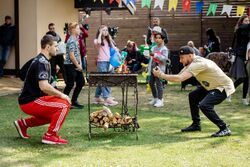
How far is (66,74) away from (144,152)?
3.91m

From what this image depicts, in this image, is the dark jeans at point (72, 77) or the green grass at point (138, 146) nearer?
the green grass at point (138, 146)

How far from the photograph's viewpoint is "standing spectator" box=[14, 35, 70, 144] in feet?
21.0

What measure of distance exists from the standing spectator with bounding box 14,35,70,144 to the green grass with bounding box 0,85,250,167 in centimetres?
28

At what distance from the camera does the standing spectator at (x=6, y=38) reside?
13805 mm

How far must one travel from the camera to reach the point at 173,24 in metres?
20.4

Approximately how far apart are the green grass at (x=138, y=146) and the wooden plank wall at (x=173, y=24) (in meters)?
11.4

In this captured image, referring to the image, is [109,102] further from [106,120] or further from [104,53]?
[106,120]

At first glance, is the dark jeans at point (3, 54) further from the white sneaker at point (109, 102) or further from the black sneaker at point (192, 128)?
the black sneaker at point (192, 128)

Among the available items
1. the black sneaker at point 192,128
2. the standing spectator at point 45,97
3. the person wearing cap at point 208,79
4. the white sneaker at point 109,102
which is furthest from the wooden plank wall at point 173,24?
the standing spectator at point 45,97

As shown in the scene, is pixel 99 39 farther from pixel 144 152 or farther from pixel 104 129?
pixel 144 152

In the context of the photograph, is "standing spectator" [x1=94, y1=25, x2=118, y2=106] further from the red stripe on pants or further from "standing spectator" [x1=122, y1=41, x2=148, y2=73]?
"standing spectator" [x1=122, y1=41, x2=148, y2=73]

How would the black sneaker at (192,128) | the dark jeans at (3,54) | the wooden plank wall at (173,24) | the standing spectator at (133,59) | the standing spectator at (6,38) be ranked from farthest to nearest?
1. the wooden plank wall at (173,24)
2. the standing spectator at (133,59)
3. the dark jeans at (3,54)
4. the standing spectator at (6,38)
5. the black sneaker at (192,128)

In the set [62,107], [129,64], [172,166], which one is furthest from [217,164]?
[129,64]

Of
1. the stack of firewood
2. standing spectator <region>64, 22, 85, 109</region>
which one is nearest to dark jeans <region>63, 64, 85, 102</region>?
standing spectator <region>64, 22, 85, 109</region>
